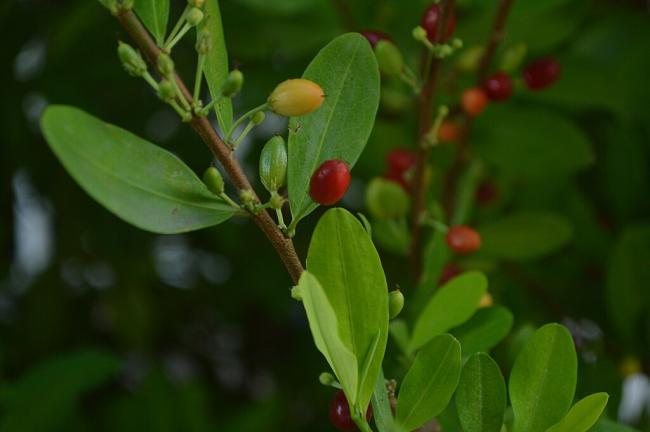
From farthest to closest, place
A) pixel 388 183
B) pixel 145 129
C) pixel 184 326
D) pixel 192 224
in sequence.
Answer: pixel 184 326 → pixel 145 129 → pixel 388 183 → pixel 192 224

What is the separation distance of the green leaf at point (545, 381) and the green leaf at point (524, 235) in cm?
37

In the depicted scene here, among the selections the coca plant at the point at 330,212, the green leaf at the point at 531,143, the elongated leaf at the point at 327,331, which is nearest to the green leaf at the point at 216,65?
the coca plant at the point at 330,212

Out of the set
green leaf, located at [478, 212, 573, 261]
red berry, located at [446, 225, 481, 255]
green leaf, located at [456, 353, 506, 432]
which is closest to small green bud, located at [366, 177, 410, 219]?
red berry, located at [446, 225, 481, 255]

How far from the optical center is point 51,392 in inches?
42.1

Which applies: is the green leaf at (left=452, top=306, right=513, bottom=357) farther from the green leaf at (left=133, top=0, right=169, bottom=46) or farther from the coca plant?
the green leaf at (left=133, top=0, right=169, bottom=46)

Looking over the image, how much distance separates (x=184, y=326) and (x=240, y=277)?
26cm

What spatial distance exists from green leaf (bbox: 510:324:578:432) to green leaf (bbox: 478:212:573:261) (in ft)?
1.21

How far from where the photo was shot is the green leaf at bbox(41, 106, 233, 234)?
0.46 metres

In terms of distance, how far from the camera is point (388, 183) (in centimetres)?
81

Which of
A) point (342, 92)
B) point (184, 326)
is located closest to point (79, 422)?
point (184, 326)

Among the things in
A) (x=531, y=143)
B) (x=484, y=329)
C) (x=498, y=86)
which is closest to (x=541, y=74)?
(x=498, y=86)

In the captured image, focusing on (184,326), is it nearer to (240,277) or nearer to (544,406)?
(240,277)

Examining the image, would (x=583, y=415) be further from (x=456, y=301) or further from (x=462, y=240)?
(x=462, y=240)

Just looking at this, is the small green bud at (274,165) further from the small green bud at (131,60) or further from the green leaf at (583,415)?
the green leaf at (583,415)
